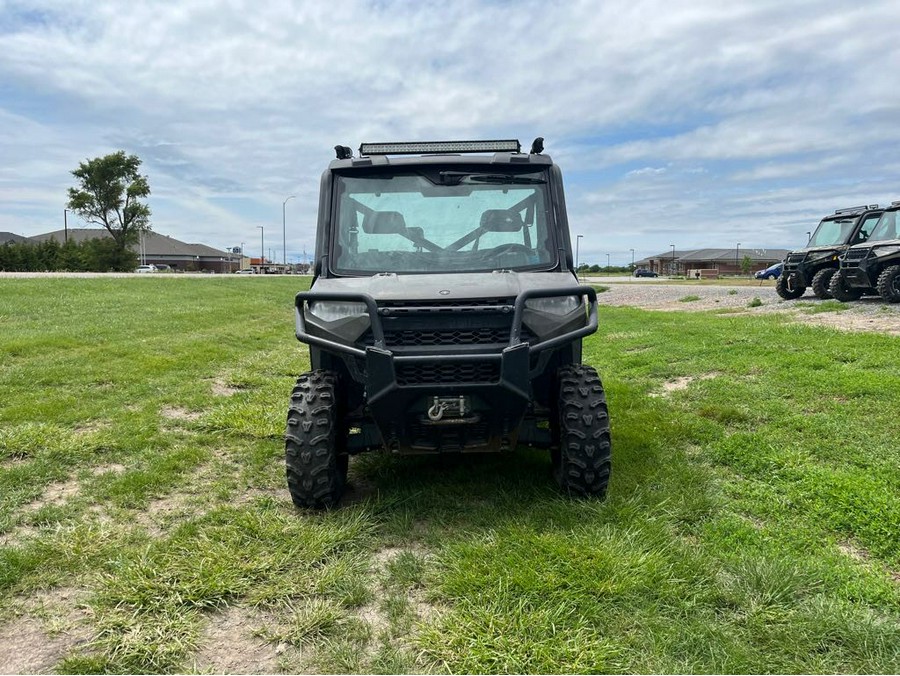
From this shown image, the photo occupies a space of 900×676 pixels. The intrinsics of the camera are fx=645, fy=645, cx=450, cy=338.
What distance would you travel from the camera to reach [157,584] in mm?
2881

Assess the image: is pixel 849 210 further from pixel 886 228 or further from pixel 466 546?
pixel 466 546

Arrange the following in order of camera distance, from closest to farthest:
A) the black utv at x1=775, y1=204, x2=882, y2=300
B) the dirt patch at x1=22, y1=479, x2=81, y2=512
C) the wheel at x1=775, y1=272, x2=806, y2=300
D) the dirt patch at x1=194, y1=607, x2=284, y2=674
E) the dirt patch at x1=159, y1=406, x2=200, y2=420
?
the dirt patch at x1=194, y1=607, x2=284, y2=674, the dirt patch at x1=22, y1=479, x2=81, y2=512, the dirt patch at x1=159, y1=406, x2=200, y2=420, the black utv at x1=775, y1=204, x2=882, y2=300, the wheel at x1=775, y1=272, x2=806, y2=300

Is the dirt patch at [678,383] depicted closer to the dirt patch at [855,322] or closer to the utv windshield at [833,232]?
the dirt patch at [855,322]

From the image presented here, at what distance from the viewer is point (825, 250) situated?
17.0 meters

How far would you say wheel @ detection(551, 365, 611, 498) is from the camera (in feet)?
11.9

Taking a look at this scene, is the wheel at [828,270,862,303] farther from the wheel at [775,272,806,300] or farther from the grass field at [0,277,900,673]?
the grass field at [0,277,900,673]

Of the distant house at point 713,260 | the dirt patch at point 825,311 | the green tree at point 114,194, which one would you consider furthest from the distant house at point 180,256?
the dirt patch at point 825,311

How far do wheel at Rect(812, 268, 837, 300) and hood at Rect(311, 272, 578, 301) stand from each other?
15.6 m

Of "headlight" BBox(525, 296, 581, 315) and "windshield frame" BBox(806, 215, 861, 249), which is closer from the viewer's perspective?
"headlight" BBox(525, 296, 581, 315)

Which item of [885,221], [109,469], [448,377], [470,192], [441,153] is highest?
[885,221]

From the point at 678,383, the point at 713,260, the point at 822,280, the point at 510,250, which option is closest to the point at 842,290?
the point at 822,280

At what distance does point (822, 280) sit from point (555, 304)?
16.1 meters

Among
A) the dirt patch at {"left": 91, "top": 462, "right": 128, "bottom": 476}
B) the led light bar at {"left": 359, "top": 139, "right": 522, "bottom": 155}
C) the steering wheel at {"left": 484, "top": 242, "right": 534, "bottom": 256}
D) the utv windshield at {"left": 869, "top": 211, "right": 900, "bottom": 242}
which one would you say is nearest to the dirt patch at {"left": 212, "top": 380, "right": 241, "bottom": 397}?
the dirt patch at {"left": 91, "top": 462, "right": 128, "bottom": 476}

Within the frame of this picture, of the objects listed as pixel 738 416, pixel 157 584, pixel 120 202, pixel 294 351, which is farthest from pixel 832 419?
pixel 120 202
